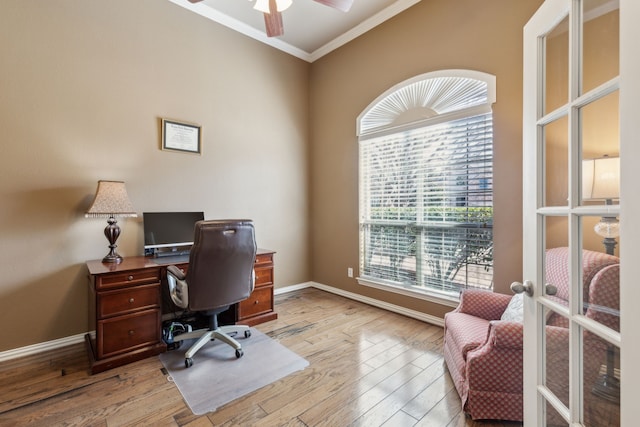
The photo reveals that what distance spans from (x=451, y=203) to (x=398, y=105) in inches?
49.3

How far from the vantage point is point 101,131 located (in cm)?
255

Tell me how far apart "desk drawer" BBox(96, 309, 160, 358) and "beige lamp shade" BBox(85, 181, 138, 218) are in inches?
33.2

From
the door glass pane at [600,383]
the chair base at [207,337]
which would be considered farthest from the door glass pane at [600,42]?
the chair base at [207,337]

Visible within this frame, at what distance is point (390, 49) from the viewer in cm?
318

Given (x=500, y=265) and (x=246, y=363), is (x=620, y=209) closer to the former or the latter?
(x=500, y=265)

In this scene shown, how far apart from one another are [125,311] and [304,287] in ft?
7.74

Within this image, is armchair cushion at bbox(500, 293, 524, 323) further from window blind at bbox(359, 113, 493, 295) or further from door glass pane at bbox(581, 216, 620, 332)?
door glass pane at bbox(581, 216, 620, 332)

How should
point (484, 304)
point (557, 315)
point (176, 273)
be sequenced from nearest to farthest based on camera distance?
point (557, 315) < point (484, 304) < point (176, 273)

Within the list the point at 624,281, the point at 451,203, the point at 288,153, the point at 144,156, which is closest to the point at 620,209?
the point at 624,281

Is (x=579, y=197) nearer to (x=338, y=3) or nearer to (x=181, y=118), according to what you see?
(x=338, y=3)

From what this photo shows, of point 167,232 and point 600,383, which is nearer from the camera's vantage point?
point 600,383

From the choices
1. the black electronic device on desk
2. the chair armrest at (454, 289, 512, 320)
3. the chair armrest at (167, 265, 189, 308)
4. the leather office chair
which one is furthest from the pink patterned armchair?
the black electronic device on desk

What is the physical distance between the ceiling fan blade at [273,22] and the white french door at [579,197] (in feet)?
5.70

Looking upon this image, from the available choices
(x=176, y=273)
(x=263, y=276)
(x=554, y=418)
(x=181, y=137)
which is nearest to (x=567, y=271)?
(x=554, y=418)
